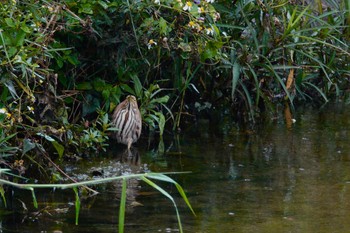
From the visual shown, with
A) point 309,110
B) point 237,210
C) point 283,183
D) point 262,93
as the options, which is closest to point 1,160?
point 237,210

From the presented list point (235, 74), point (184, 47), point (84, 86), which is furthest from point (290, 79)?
point (84, 86)

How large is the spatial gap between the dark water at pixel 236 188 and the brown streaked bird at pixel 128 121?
0.40 feet

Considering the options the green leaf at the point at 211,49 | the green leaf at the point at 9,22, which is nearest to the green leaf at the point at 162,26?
the green leaf at the point at 211,49

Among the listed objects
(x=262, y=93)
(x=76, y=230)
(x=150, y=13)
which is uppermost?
(x=150, y=13)

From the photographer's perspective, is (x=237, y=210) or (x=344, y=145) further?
(x=344, y=145)

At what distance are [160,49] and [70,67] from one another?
2.21ft

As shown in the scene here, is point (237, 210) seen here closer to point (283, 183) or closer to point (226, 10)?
point (283, 183)

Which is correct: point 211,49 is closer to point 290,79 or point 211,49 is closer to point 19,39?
point 290,79

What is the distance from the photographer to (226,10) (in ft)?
24.2

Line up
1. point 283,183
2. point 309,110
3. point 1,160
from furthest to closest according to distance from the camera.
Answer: point 309,110
point 283,183
point 1,160

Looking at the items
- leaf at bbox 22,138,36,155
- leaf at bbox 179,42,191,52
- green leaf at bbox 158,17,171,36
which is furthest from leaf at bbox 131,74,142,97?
leaf at bbox 22,138,36,155

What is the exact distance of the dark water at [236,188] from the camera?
15.9 feet

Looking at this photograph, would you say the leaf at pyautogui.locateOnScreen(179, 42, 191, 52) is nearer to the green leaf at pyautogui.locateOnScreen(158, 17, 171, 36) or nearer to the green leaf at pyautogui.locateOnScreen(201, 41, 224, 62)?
the green leaf at pyautogui.locateOnScreen(201, 41, 224, 62)

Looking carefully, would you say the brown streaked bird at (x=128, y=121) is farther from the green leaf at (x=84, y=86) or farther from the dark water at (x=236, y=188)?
the green leaf at (x=84, y=86)
